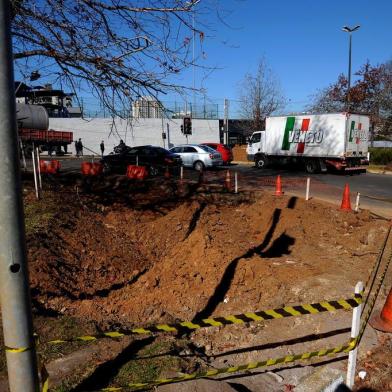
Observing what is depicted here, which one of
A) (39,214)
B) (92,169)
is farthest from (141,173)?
(39,214)

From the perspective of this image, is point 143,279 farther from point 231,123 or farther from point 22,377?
point 231,123

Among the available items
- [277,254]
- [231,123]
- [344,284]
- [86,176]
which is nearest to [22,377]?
[344,284]

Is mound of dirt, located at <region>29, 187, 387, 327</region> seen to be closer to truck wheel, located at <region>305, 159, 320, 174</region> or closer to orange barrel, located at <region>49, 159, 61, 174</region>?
orange barrel, located at <region>49, 159, 61, 174</region>

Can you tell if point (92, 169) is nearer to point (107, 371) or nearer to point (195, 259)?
point (195, 259)

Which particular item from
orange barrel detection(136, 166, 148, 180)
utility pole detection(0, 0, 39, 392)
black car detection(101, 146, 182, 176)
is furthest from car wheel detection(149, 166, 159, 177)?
utility pole detection(0, 0, 39, 392)

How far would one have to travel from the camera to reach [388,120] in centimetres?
3559

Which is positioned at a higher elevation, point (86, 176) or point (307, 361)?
point (86, 176)

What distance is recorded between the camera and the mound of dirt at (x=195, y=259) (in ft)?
22.1

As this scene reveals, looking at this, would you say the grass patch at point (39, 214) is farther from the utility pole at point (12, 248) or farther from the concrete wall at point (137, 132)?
the concrete wall at point (137, 132)

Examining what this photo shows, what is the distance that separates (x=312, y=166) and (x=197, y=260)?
18.5 meters

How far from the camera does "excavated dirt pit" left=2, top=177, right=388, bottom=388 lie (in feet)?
21.1

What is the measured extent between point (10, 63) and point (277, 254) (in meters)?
7.78

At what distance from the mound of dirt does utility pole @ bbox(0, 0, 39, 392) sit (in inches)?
138

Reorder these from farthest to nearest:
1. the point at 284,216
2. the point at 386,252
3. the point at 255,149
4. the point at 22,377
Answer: the point at 255,149 → the point at 284,216 → the point at 386,252 → the point at 22,377
